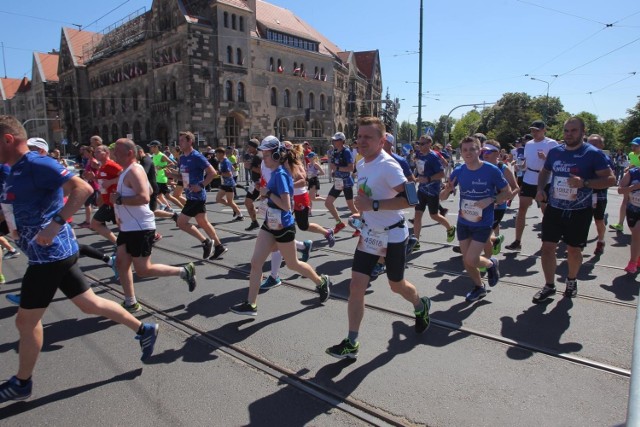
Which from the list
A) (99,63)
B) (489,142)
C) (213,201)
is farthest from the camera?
(99,63)

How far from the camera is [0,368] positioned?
3.79 m

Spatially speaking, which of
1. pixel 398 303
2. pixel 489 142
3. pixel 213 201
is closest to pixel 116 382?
pixel 398 303

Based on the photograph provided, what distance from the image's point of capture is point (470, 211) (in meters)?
5.14

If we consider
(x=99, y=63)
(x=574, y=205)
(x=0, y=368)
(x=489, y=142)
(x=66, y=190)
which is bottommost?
(x=0, y=368)

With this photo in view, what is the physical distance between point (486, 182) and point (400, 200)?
2124 millimetres

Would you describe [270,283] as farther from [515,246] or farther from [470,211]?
[515,246]

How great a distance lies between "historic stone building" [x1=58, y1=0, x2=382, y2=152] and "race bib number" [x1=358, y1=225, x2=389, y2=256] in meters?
34.4

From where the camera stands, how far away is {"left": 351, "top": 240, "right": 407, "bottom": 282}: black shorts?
3699 millimetres

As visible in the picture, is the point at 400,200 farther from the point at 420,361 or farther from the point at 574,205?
the point at 574,205

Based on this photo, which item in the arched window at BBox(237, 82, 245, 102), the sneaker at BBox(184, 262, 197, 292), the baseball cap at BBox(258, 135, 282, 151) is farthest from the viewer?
the arched window at BBox(237, 82, 245, 102)

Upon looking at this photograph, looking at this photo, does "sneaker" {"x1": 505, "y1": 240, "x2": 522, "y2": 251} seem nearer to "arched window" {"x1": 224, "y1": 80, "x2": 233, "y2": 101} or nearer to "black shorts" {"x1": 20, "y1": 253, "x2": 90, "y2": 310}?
"black shorts" {"x1": 20, "y1": 253, "x2": 90, "y2": 310}

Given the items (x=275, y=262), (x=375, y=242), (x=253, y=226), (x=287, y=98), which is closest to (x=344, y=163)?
(x=253, y=226)

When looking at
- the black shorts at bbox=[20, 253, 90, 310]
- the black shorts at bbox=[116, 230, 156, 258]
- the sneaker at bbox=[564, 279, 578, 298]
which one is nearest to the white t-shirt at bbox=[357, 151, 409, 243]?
the black shorts at bbox=[20, 253, 90, 310]

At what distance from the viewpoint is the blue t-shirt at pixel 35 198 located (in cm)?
312
